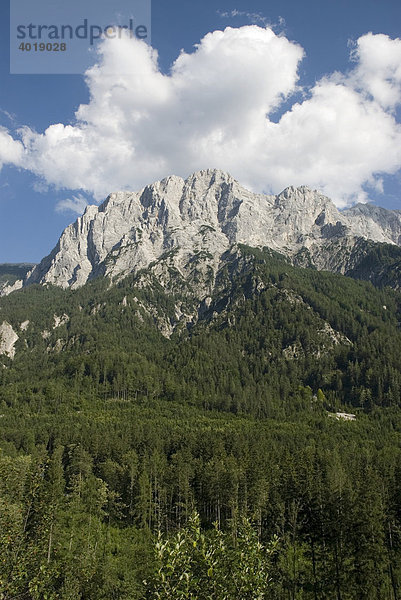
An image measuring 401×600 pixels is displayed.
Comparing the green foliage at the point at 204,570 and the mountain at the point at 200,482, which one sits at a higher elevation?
the green foliage at the point at 204,570

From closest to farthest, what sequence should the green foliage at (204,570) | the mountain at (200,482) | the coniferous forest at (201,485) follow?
the green foliage at (204,570) < the coniferous forest at (201,485) < the mountain at (200,482)

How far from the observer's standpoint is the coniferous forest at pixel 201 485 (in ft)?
76.7

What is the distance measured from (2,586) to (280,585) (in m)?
38.0

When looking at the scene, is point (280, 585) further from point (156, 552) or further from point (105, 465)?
point (105, 465)

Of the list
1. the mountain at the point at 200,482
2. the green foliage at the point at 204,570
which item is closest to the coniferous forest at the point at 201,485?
the green foliage at the point at 204,570

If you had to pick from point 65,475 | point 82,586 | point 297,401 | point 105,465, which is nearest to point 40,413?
point 65,475

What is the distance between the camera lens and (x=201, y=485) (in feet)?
298

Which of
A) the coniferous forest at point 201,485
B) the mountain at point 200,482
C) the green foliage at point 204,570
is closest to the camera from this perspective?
the green foliage at point 204,570

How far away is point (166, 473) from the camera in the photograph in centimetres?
9381

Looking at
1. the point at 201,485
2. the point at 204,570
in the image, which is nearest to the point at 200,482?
the point at 201,485

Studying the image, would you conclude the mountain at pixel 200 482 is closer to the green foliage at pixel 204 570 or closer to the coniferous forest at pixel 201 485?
the green foliage at pixel 204 570

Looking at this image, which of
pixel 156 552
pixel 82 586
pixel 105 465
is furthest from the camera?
pixel 105 465

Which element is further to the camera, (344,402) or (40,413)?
(344,402)

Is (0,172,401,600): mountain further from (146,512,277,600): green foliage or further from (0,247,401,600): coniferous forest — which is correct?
(0,247,401,600): coniferous forest
